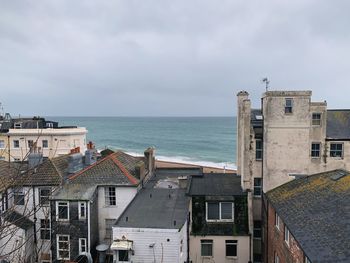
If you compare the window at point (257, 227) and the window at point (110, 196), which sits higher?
the window at point (110, 196)

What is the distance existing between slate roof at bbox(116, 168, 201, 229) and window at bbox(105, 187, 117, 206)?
1.93 metres

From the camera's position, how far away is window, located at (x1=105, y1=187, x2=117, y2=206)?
25.4 m

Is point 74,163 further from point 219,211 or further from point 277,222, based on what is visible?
point 277,222

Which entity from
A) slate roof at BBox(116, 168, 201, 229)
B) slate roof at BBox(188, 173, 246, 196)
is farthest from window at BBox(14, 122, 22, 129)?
slate roof at BBox(188, 173, 246, 196)

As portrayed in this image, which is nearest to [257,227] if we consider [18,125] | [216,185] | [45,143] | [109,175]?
[216,185]

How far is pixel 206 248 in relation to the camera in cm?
2300

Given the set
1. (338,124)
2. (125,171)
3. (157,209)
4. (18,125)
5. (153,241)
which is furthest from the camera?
(18,125)

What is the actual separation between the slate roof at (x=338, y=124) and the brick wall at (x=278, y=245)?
24.0 ft

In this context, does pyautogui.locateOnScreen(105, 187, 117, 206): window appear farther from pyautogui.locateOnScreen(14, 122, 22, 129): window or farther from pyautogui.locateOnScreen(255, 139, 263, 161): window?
pyautogui.locateOnScreen(14, 122, 22, 129): window

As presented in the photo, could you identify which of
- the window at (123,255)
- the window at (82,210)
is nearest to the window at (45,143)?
the window at (82,210)

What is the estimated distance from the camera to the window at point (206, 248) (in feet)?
75.1

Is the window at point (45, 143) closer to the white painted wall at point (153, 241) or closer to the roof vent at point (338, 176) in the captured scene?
the white painted wall at point (153, 241)

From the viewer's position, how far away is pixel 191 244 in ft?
74.7

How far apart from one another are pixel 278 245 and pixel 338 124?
427 inches
